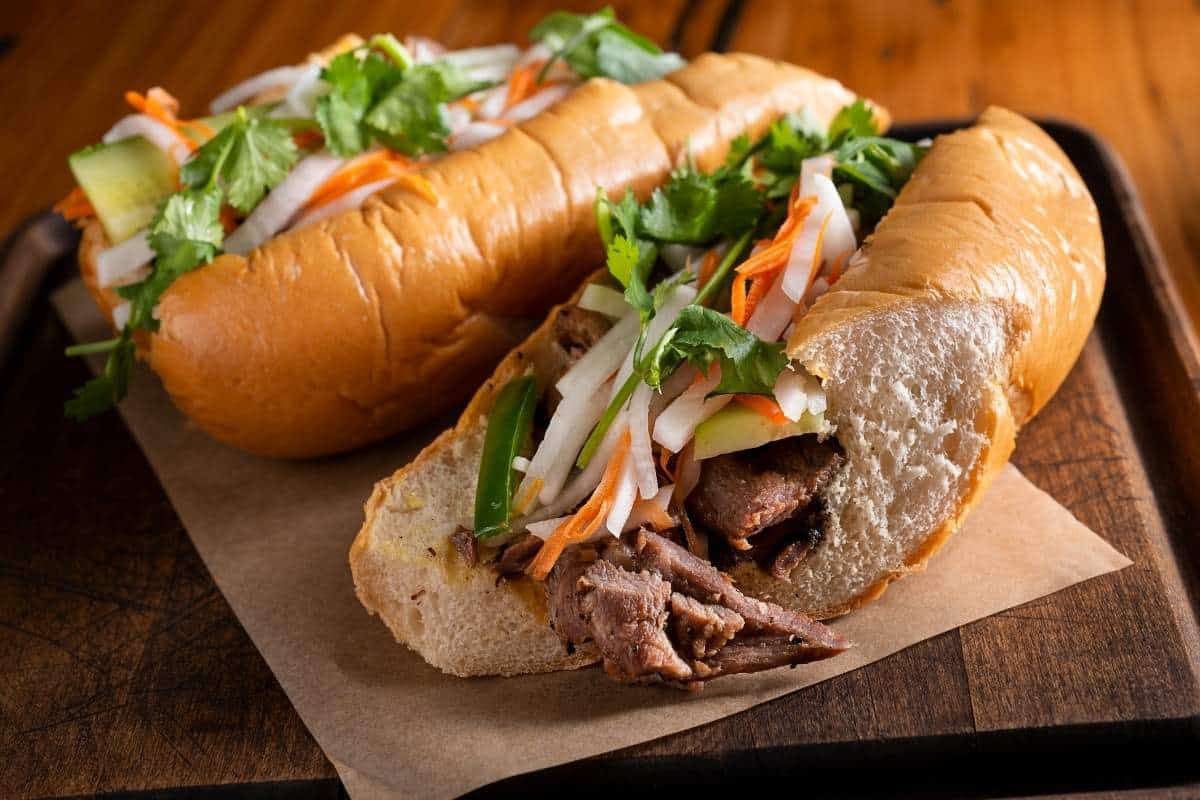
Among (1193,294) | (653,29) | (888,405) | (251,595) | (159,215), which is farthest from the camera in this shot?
(653,29)

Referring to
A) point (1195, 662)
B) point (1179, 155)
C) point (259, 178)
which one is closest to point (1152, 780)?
point (1195, 662)

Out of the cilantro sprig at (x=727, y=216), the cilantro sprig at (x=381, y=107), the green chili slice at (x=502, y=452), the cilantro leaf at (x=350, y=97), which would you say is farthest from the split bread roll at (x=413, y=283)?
the green chili slice at (x=502, y=452)

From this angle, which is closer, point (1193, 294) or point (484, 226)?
point (484, 226)

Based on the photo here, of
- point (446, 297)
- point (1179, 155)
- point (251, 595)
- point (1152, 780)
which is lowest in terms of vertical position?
point (1179, 155)

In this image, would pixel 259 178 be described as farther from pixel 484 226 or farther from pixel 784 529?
pixel 784 529

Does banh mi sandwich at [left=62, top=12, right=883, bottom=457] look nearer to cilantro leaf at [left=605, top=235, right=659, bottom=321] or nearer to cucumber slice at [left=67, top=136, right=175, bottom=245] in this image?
cucumber slice at [left=67, top=136, right=175, bottom=245]

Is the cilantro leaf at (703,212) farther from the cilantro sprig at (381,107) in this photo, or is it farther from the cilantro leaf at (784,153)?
the cilantro sprig at (381,107)

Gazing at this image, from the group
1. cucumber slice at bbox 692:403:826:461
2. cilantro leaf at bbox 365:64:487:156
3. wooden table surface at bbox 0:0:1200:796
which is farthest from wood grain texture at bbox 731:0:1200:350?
cucumber slice at bbox 692:403:826:461

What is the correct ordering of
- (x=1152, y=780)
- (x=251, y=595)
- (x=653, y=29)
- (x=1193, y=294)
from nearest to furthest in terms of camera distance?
(x=1152, y=780) → (x=251, y=595) → (x=1193, y=294) → (x=653, y=29)
